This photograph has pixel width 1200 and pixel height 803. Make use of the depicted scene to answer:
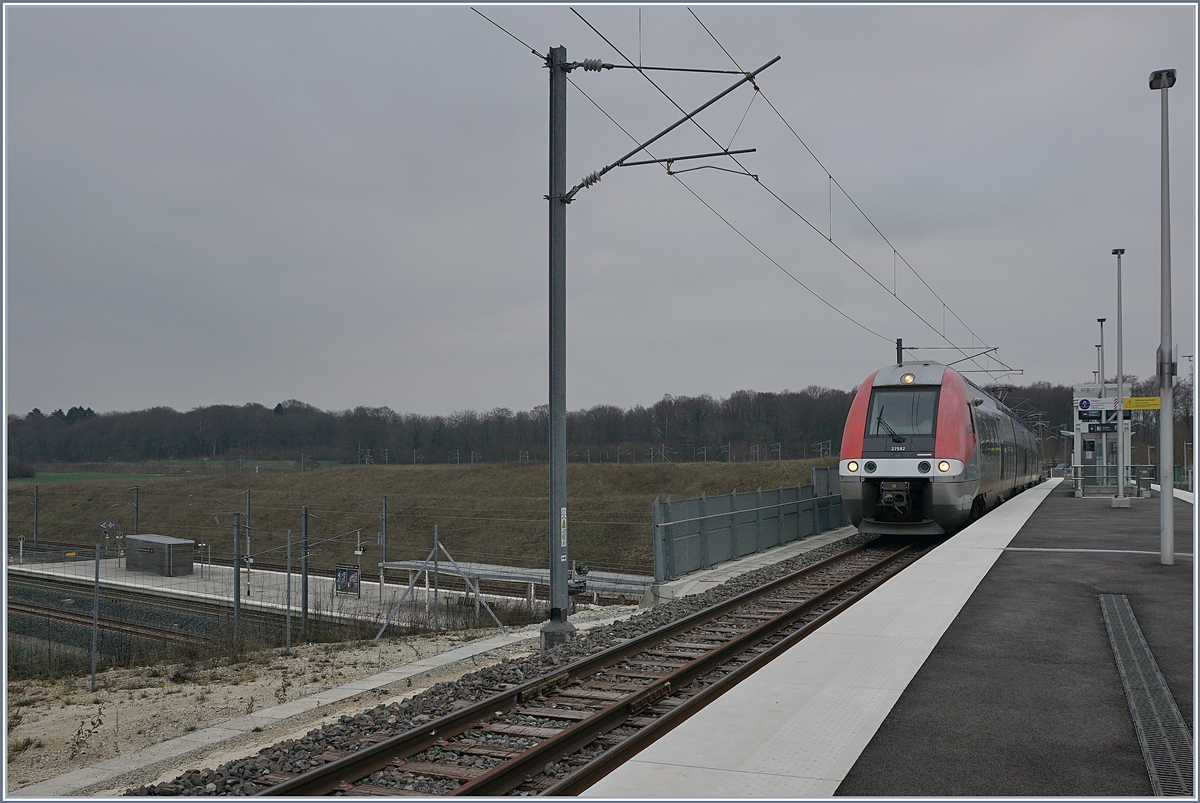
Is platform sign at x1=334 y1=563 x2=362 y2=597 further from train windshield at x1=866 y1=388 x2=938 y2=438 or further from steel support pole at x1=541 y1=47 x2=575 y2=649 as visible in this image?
steel support pole at x1=541 y1=47 x2=575 y2=649

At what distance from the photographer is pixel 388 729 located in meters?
7.31

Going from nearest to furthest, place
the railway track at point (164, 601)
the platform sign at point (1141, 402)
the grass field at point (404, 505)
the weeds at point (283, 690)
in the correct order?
the weeds at point (283, 690) → the platform sign at point (1141, 402) → the railway track at point (164, 601) → the grass field at point (404, 505)

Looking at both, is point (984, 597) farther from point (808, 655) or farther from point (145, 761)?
point (145, 761)

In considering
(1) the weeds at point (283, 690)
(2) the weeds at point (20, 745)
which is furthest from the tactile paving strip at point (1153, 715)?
(2) the weeds at point (20, 745)

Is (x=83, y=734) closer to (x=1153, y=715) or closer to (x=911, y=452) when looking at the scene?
(x=1153, y=715)

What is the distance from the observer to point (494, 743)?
6871 mm

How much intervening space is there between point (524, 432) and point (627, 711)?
11160 centimetres

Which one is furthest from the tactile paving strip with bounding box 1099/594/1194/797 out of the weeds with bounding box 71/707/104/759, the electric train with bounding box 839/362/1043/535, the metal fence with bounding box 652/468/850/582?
the weeds with bounding box 71/707/104/759

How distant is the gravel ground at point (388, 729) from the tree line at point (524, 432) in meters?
79.9

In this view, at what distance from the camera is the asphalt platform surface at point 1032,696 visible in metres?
5.38

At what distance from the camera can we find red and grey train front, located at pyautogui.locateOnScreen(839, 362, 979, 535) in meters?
18.8

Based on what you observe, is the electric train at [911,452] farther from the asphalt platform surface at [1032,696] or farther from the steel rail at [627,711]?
the steel rail at [627,711]

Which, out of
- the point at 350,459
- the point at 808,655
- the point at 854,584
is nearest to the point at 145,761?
the point at 808,655

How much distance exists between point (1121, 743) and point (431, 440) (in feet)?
366
